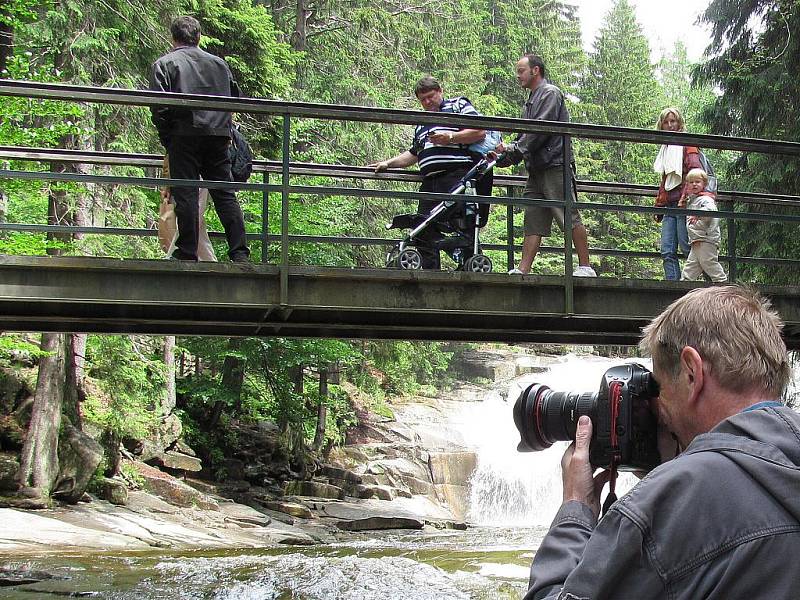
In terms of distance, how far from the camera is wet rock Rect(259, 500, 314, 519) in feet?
61.8

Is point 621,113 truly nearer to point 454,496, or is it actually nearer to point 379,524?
point 454,496

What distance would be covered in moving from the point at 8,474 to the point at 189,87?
9336 millimetres

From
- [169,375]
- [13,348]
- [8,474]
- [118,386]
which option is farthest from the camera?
[169,375]

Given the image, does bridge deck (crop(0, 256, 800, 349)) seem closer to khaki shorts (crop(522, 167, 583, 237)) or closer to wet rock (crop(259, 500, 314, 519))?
khaki shorts (crop(522, 167, 583, 237))

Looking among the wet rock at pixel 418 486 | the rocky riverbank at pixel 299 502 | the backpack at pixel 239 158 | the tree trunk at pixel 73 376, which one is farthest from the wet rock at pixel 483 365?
the backpack at pixel 239 158

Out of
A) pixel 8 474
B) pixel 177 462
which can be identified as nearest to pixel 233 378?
pixel 177 462

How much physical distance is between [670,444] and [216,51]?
59.9 ft

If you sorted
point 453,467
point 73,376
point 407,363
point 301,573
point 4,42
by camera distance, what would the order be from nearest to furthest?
point 301,573, point 4,42, point 73,376, point 453,467, point 407,363

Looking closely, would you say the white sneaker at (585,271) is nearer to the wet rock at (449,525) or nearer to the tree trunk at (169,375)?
the wet rock at (449,525)

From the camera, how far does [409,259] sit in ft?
26.7

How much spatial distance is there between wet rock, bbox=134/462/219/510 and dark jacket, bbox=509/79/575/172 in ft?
35.8

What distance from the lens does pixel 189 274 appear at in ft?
22.8

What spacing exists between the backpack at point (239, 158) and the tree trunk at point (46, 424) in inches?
316

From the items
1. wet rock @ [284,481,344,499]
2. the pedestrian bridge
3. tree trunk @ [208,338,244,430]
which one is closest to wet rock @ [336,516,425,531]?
wet rock @ [284,481,344,499]
